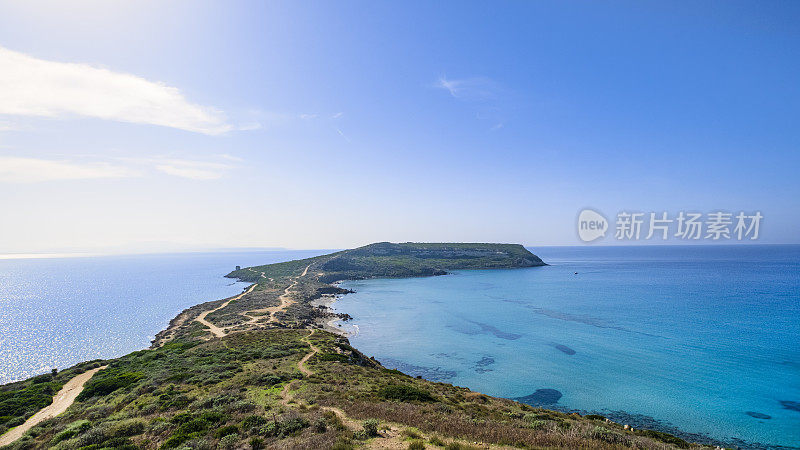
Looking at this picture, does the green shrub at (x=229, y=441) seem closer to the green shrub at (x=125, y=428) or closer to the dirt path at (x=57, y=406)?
the green shrub at (x=125, y=428)

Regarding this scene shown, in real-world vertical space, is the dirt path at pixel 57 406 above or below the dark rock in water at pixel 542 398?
above

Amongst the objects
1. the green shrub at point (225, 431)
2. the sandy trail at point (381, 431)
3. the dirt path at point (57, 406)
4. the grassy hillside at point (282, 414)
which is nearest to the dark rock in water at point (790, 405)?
the grassy hillside at point (282, 414)

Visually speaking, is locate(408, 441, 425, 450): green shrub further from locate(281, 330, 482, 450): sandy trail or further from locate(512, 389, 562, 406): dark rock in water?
locate(512, 389, 562, 406): dark rock in water

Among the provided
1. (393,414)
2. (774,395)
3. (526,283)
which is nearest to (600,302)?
(526,283)

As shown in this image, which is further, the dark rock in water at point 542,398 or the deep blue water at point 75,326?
the deep blue water at point 75,326

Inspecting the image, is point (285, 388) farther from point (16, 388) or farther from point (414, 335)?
point (414, 335)

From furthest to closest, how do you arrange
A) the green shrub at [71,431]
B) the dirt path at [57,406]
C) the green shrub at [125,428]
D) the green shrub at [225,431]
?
the dirt path at [57,406], the green shrub at [71,431], the green shrub at [125,428], the green shrub at [225,431]

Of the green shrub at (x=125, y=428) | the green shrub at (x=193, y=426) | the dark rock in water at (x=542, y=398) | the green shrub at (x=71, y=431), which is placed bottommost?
the dark rock in water at (x=542, y=398)
